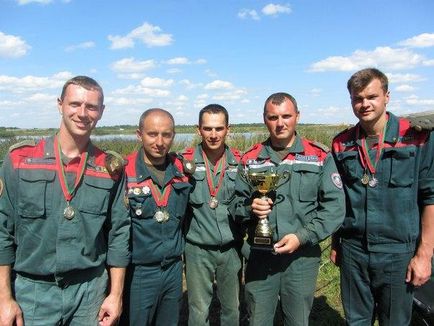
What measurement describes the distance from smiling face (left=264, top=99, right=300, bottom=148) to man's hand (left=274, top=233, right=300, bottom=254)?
0.84m

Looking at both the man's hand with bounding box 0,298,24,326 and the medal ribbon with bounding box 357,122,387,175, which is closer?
the man's hand with bounding box 0,298,24,326

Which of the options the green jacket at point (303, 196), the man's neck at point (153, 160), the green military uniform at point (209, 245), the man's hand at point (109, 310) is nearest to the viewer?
the man's hand at point (109, 310)

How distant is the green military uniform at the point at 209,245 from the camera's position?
359 centimetres

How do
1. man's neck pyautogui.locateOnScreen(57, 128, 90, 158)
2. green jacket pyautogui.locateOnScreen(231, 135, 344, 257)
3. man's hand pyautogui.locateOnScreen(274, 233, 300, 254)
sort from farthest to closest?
green jacket pyautogui.locateOnScreen(231, 135, 344, 257) < man's hand pyautogui.locateOnScreen(274, 233, 300, 254) < man's neck pyautogui.locateOnScreen(57, 128, 90, 158)

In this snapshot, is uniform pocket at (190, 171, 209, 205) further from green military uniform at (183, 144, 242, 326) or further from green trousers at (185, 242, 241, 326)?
green trousers at (185, 242, 241, 326)

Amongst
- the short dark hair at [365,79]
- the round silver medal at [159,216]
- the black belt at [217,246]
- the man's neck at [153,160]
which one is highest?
the short dark hair at [365,79]

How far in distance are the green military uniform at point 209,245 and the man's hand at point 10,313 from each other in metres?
1.54

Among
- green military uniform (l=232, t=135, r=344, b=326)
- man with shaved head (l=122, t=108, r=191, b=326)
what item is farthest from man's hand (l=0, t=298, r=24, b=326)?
green military uniform (l=232, t=135, r=344, b=326)

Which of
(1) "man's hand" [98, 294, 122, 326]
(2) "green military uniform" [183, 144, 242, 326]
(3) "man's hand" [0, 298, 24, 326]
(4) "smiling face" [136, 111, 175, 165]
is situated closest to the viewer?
(3) "man's hand" [0, 298, 24, 326]

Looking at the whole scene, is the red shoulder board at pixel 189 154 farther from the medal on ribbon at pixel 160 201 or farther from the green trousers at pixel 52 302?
the green trousers at pixel 52 302

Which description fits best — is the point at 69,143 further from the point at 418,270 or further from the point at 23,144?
the point at 418,270

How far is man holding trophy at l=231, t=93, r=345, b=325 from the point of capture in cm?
312

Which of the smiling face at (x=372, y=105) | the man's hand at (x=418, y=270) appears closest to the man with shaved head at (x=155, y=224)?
A: the smiling face at (x=372, y=105)

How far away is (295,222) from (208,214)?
0.82 meters
